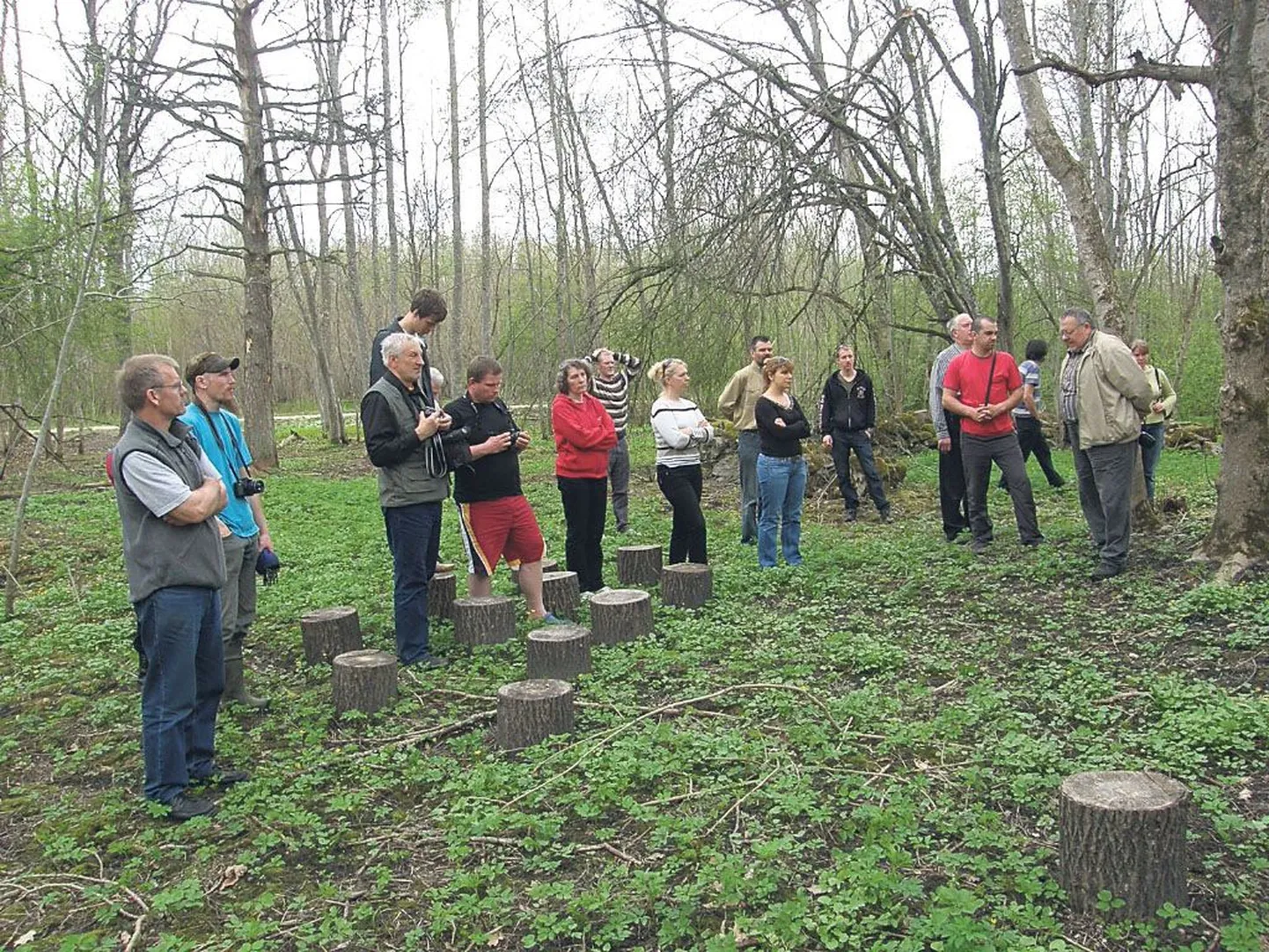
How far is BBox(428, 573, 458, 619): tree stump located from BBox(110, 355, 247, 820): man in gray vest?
2524 mm

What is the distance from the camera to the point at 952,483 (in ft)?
26.7

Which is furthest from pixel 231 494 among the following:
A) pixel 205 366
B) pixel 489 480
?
pixel 489 480

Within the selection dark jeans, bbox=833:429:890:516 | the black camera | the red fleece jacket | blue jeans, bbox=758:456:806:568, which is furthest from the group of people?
the black camera

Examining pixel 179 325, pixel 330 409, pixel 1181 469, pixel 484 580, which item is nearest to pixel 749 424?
pixel 484 580

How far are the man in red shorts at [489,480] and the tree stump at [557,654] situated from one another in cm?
82

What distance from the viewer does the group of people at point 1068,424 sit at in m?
6.39

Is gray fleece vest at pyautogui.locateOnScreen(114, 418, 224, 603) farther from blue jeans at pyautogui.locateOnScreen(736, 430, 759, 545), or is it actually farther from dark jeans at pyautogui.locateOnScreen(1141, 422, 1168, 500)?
dark jeans at pyautogui.locateOnScreen(1141, 422, 1168, 500)

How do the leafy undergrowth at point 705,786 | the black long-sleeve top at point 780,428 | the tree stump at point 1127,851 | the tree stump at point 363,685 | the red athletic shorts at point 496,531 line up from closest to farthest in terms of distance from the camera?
the tree stump at point 1127,851
the leafy undergrowth at point 705,786
the tree stump at point 363,685
the red athletic shorts at point 496,531
the black long-sleeve top at point 780,428

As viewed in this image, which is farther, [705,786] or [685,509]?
[685,509]

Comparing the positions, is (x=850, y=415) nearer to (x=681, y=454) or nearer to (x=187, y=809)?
(x=681, y=454)

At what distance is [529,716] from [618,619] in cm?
157

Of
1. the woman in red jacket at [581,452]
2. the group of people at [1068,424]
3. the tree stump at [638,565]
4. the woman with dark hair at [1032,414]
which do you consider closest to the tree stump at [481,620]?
the woman in red jacket at [581,452]

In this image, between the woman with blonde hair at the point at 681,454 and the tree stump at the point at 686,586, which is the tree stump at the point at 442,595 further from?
the woman with blonde hair at the point at 681,454

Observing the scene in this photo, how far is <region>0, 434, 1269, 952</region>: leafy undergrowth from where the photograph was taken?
2.93 metres
